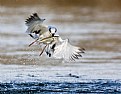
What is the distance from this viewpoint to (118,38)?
1577 cm

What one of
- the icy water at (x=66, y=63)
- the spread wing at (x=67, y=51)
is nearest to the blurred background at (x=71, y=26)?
the icy water at (x=66, y=63)

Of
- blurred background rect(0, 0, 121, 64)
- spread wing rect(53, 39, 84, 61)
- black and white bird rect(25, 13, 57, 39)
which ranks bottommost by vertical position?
spread wing rect(53, 39, 84, 61)

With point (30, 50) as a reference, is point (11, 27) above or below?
above

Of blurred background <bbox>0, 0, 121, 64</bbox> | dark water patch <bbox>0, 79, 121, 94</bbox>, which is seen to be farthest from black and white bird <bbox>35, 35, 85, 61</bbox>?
blurred background <bbox>0, 0, 121, 64</bbox>

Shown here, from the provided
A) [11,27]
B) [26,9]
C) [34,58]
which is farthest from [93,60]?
[26,9]

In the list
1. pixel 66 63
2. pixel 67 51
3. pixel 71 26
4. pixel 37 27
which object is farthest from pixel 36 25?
pixel 71 26

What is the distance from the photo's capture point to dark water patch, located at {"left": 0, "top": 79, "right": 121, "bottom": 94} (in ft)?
29.6

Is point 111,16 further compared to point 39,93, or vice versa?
point 111,16

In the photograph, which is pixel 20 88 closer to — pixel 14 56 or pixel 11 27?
pixel 14 56

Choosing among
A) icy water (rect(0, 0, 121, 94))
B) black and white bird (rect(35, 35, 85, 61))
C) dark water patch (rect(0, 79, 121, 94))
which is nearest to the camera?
dark water patch (rect(0, 79, 121, 94))

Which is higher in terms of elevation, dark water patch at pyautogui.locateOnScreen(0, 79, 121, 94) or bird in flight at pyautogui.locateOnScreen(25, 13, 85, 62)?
bird in flight at pyautogui.locateOnScreen(25, 13, 85, 62)

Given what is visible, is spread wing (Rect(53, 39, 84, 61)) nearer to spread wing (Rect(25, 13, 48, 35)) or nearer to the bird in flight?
the bird in flight

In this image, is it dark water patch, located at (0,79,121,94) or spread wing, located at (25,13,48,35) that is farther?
spread wing, located at (25,13,48,35)

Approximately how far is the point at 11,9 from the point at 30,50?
960cm
